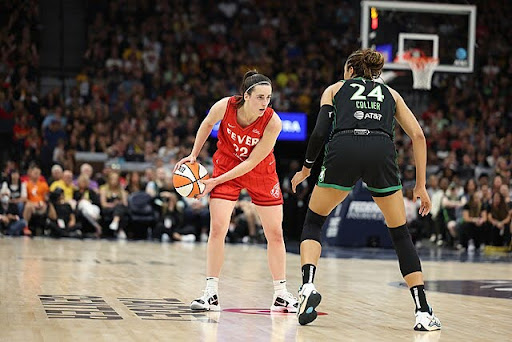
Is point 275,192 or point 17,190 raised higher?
point 275,192

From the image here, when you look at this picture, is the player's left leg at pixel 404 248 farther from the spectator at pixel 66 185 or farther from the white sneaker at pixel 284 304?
the spectator at pixel 66 185

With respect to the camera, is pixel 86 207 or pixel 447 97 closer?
pixel 86 207

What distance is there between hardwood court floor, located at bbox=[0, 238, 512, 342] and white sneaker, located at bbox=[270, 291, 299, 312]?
0.10 meters

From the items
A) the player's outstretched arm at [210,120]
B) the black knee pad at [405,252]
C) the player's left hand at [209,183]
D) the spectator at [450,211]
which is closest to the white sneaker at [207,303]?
the player's left hand at [209,183]

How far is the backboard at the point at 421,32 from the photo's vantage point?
661 inches

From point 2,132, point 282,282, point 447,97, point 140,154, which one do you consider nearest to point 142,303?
point 282,282

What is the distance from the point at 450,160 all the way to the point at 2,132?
33.2ft

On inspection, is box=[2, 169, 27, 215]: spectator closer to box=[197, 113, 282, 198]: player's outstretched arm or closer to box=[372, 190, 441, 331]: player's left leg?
box=[197, 113, 282, 198]: player's outstretched arm

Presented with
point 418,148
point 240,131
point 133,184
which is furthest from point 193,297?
point 133,184

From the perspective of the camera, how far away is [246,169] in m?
6.65

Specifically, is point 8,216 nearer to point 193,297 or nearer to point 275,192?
point 193,297

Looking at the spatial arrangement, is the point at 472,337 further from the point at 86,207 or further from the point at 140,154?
the point at 140,154

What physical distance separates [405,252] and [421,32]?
11922mm

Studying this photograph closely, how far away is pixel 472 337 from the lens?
219 inches
